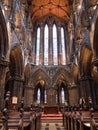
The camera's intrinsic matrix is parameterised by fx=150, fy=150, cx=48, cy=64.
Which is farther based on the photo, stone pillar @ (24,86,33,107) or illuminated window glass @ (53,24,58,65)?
illuminated window glass @ (53,24,58,65)

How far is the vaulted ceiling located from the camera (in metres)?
24.5

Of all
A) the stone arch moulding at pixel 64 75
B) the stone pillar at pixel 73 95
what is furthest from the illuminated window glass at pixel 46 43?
the stone pillar at pixel 73 95

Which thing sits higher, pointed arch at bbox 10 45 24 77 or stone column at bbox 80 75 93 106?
pointed arch at bbox 10 45 24 77

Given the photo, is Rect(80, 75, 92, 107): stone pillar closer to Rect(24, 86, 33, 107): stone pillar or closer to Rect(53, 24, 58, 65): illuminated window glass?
Rect(53, 24, 58, 65): illuminated window glass

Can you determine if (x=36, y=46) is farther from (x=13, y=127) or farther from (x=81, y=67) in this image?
(x=13, y=127)

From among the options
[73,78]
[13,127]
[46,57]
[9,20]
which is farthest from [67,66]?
[13,127]

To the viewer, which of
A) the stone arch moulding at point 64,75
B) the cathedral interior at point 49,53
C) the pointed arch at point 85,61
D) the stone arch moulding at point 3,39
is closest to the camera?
the stone arch moulding at point 3,39

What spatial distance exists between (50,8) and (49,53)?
8.16 metres

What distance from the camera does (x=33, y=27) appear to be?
2705 centimetres

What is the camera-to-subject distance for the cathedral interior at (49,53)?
45.2 feet

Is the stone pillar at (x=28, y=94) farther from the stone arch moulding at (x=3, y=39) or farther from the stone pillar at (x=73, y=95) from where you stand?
the stone arch moulding at (x=3, y=39)

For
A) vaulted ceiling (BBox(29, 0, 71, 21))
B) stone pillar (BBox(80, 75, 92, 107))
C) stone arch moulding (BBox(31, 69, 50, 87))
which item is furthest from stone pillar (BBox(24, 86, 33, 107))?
vaulted ceiling (BBox(29, 0, 71, 21))

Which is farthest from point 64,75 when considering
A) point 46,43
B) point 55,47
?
point 46,43

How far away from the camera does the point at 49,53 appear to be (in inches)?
981
